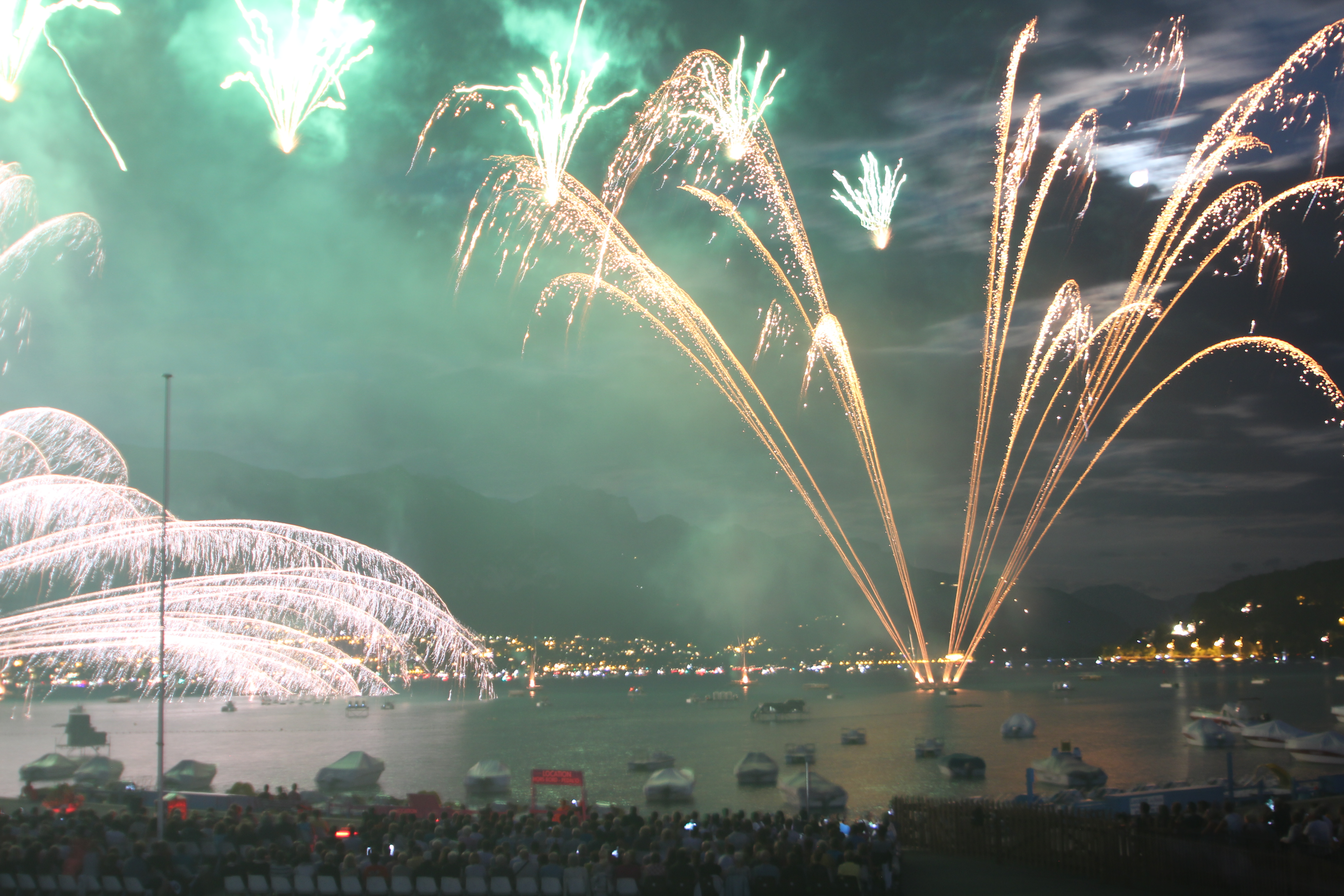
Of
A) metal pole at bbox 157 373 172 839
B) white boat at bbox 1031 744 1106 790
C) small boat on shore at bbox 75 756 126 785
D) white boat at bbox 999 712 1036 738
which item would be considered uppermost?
metal pole at bbox 157 373 172 839

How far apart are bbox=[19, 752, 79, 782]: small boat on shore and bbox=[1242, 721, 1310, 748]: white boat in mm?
59212

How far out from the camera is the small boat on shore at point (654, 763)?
179 feet

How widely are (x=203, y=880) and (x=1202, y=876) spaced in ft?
49.1

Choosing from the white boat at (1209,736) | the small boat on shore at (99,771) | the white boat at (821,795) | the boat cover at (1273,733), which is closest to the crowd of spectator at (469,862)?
the white boat at (821,795)

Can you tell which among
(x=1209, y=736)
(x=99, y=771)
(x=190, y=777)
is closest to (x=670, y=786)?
(x=190, y=777)

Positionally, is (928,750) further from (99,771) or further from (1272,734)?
(99,771)

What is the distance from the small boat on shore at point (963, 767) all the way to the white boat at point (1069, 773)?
350 inches

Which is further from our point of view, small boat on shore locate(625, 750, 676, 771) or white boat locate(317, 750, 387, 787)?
small boat on shore locate(625, 750, 676, 771)

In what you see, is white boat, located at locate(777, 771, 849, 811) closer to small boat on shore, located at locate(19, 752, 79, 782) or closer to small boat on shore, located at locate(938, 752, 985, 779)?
small boat on shore, located at locate(938, 752, 985, 779)

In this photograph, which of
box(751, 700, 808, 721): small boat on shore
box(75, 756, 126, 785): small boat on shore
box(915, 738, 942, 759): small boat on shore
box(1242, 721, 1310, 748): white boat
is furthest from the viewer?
box(751, 700, 808, 721): small boat on shore

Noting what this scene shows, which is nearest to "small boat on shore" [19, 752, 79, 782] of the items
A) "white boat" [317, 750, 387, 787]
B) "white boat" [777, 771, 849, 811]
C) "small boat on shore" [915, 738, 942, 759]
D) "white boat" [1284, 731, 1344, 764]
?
"white boat" [317, 750, 387, 787]

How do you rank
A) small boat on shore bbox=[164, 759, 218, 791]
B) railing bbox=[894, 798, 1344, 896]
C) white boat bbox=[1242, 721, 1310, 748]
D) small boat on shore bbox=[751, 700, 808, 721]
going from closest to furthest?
railing bbox=[894, 798, 1344, 896] < small boat on shore bbox=[164, 759, 218, 791] < white boat bbox=[1242, 721, 1310, 748] < small boat on shore bbox=[751, 700, 808, 721]

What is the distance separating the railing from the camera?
12.4 meters

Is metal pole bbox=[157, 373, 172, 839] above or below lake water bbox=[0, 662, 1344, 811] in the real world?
above
